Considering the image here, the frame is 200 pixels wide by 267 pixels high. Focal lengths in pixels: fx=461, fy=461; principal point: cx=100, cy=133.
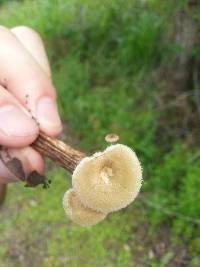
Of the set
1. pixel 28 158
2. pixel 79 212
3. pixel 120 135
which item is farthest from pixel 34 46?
pixel 120 135

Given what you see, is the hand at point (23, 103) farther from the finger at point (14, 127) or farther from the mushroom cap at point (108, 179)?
the mushroom cap at point (108, 179)

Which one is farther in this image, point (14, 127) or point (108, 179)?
point (14, 127)

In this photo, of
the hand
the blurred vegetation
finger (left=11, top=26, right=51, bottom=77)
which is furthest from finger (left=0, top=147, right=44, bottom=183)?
the blurred vegetation

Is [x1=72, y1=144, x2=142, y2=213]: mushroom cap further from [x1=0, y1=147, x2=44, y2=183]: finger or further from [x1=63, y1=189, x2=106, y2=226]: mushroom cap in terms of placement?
[x1=0, y1=147, x2=44, y2=183]: finger

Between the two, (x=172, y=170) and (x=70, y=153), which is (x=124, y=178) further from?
(x=172, y=170)

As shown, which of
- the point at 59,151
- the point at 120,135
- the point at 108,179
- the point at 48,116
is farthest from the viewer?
the point at 120,135

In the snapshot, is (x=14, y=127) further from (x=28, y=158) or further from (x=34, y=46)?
(x=34, y=46)
